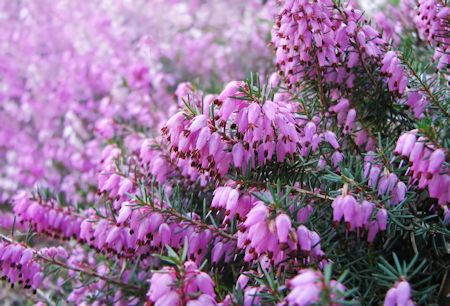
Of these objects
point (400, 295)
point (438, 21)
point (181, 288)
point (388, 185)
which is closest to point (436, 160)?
point (388, 185)

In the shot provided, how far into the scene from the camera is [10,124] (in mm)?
6801

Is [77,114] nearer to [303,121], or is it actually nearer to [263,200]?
[303,121]

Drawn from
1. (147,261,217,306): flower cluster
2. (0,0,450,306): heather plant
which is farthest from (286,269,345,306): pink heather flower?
(147,261,217,306): flower cluster

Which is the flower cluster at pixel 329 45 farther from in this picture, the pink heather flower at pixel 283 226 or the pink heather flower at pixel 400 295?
the pink heather flower at pixel 400 295

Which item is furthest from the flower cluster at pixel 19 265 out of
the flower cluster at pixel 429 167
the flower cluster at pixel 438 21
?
the flower cluster at pixel 438 21

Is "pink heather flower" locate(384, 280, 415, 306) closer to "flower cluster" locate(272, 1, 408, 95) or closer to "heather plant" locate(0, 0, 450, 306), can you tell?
"heather plant" locate(0, 0, 450, 306)

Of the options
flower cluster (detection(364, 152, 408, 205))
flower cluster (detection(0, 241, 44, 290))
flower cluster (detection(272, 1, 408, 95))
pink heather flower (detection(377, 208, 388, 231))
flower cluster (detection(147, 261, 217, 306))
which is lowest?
flower cluster (detection(0, 241, 44, 290))

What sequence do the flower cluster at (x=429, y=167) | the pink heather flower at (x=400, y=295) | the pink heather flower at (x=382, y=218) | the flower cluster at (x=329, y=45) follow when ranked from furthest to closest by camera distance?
the flower cluster at (x=329, y=45)
the pink heather flower at (x=382, y=218)
the flower cluster at (x=429, y=167)
the pink heather flower at (x=400, y=295)

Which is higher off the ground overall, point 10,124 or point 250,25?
point 250,25

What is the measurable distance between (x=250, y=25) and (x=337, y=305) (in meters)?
6.09

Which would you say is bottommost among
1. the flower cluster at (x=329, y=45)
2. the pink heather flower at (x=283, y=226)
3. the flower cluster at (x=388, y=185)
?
the pink heather flower at (x=283, y=226)

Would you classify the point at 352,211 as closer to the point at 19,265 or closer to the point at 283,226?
the point at 283,226

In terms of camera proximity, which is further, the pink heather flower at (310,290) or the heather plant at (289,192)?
the heather plant at (289,192)

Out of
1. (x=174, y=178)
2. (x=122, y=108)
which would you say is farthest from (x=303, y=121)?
(x=122, y=108)
